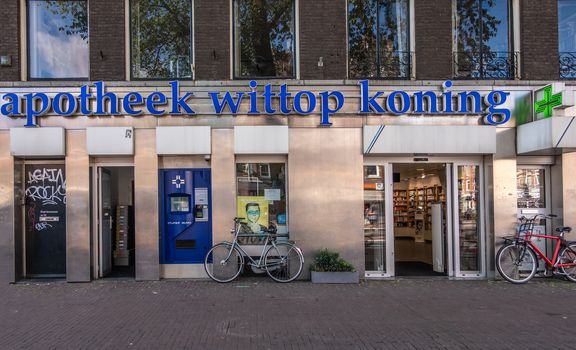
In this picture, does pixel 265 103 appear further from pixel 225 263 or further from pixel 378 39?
pixel 225 263

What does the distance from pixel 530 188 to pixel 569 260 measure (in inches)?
65.5

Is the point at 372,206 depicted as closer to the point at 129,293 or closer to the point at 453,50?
the point at 453,50

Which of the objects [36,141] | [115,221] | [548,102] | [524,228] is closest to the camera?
[548,102]

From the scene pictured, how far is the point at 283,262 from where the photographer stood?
1013 centimetres

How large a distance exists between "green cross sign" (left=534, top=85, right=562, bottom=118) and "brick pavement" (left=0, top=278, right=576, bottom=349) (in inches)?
135

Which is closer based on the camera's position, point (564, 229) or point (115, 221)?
point (564, 229)

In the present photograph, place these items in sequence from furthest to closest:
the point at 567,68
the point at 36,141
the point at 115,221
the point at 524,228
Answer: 1. the point at 115,221
2. the point at 567,68
3. the point at 524,228
4. the point at 36,141

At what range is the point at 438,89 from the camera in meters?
10.5

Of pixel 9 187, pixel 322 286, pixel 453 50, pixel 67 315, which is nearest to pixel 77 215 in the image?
pixel 9 187

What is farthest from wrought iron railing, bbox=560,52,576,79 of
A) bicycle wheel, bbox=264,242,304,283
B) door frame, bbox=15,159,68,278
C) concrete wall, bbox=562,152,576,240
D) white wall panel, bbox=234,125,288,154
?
door frame, bbox=15,159,68,278

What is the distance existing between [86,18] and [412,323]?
29.3 feet

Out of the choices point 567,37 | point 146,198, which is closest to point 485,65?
point 567,37

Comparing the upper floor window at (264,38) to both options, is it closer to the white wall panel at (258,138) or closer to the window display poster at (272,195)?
the white wall panel at (258,138)

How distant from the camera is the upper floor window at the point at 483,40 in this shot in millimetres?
10789
